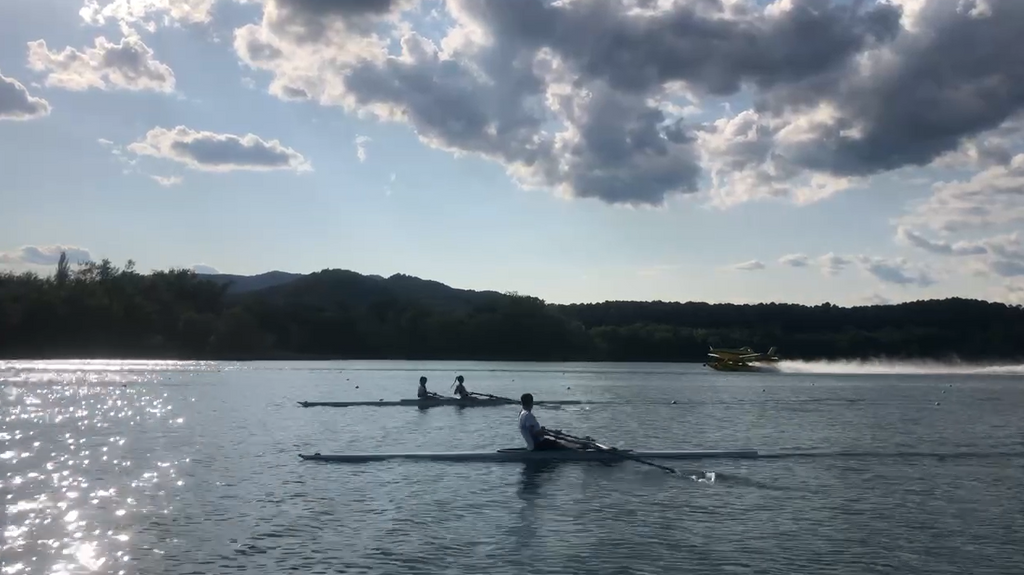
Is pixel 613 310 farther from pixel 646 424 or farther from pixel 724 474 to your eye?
pixel 724 474

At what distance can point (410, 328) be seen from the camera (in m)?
129

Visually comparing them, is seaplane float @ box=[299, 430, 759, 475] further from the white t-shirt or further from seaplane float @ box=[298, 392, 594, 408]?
seaplane float @ box=[298, 392, 594, 408]

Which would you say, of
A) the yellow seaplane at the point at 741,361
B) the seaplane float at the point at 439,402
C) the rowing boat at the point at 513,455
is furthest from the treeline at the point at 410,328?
the rowing boat at the point at 513,455

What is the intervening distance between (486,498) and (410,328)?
11148 centimetres

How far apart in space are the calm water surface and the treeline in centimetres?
8187

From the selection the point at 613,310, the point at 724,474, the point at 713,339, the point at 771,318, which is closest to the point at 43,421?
the point at 724,474

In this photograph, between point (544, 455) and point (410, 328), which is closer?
point (544, 455)

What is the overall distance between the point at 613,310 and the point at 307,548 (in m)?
146

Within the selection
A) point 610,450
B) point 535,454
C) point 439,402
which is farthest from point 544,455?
point 439,402

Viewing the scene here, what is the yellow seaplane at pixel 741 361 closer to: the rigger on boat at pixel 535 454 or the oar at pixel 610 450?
the rigger on boat at pixel 535 454

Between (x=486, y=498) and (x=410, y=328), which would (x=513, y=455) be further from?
(x=410, y=328)

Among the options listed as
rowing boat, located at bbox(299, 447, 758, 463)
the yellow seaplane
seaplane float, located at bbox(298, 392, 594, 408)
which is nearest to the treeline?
the yellow seaplane

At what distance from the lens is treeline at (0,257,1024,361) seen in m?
114

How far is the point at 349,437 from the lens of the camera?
29.4 meters
